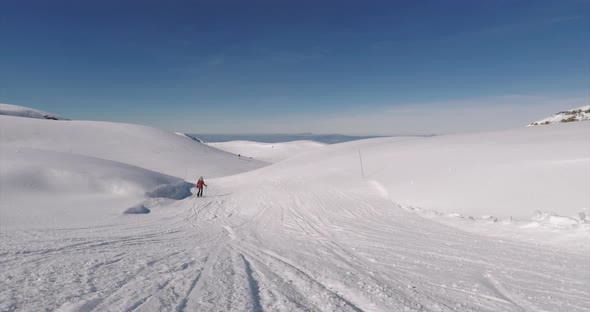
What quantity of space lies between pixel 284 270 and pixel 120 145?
54479mm

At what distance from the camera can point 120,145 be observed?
1989 inches

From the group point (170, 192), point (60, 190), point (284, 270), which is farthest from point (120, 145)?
point (284, 270)

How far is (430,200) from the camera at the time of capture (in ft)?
41.4

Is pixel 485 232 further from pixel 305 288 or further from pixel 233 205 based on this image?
pixel 233 205

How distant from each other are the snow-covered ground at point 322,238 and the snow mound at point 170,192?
0.17 m

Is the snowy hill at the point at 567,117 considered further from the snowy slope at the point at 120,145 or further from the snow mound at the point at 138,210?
the snow mound at the point at 138,210

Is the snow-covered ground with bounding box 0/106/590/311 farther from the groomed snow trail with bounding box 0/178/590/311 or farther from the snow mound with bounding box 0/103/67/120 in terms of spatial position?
the snow mound with bounding box 0/103/67/120

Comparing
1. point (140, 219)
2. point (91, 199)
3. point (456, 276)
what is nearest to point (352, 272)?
point (456, 276)

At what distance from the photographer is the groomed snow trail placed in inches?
153

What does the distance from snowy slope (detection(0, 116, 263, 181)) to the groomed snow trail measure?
2844 centimetres

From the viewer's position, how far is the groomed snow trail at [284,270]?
3885 millimetres

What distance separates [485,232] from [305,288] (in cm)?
714

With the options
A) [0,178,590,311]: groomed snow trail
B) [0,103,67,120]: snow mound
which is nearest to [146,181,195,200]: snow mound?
[0,178,590,311]: groomed snow trail

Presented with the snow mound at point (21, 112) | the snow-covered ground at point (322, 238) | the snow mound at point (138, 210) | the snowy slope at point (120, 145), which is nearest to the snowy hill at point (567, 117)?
the snow-covered ground at point (322, 238)
